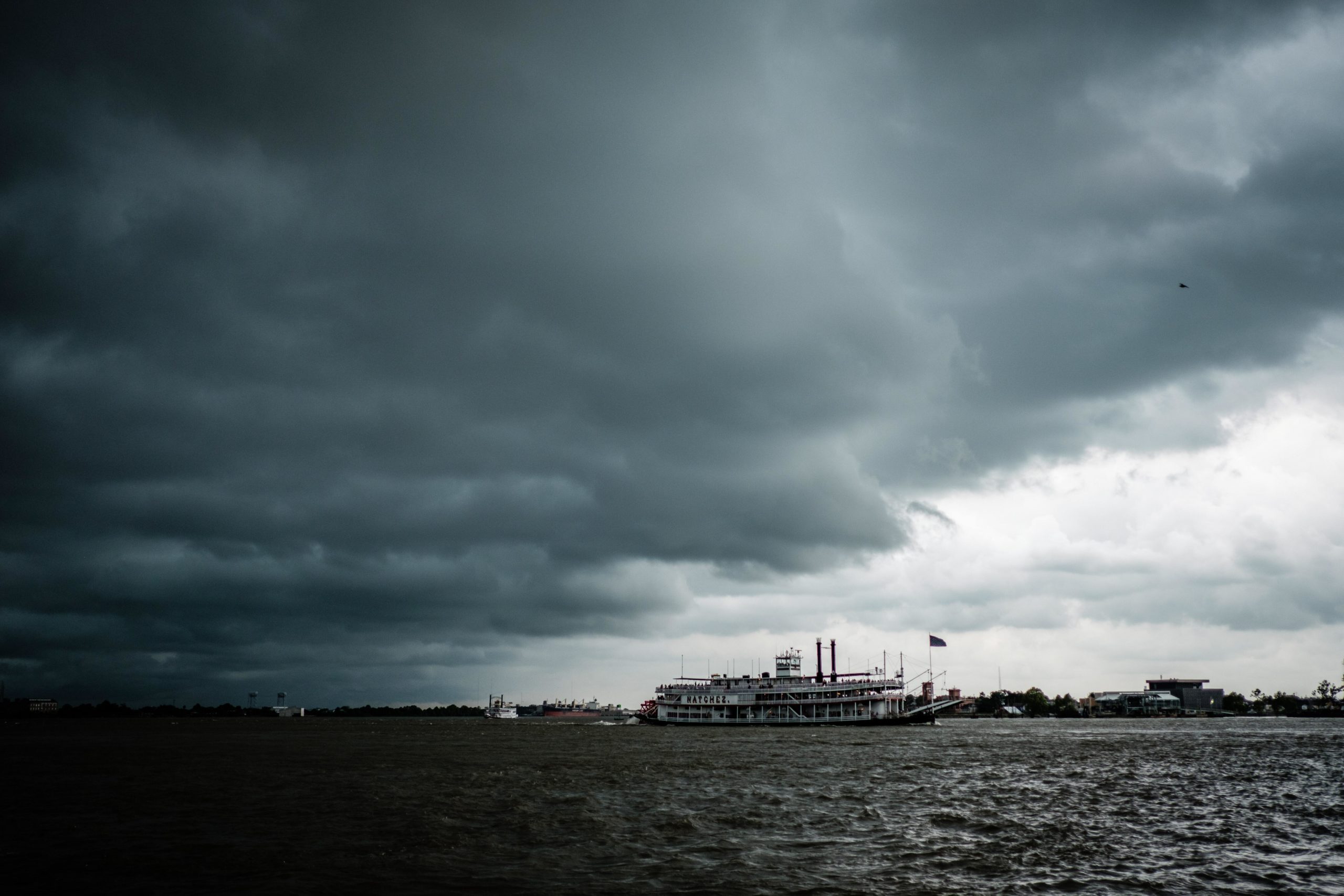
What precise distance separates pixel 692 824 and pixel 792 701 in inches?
5221

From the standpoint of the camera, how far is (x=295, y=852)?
90.2ft

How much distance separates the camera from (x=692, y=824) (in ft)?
110

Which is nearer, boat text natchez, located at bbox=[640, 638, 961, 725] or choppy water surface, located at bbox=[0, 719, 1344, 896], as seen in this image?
choppy water surface, located at bbox=[0, 719, 1344, 896]

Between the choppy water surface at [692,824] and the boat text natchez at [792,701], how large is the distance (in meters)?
83.9

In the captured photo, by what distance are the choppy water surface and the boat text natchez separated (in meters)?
83.9

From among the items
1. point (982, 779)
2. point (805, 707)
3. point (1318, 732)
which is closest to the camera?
point (982, 779)

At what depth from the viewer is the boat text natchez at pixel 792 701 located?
15600 cm

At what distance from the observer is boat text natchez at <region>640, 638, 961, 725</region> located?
156 metres

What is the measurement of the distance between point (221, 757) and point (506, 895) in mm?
69454

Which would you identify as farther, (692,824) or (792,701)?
(792,701)

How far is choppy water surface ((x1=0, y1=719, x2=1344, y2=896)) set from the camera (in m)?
23.9

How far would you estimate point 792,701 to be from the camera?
160 m

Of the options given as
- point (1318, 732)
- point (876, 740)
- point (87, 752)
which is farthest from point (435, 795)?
point (1318, 732)

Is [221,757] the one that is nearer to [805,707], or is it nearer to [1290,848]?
[1290,848]
